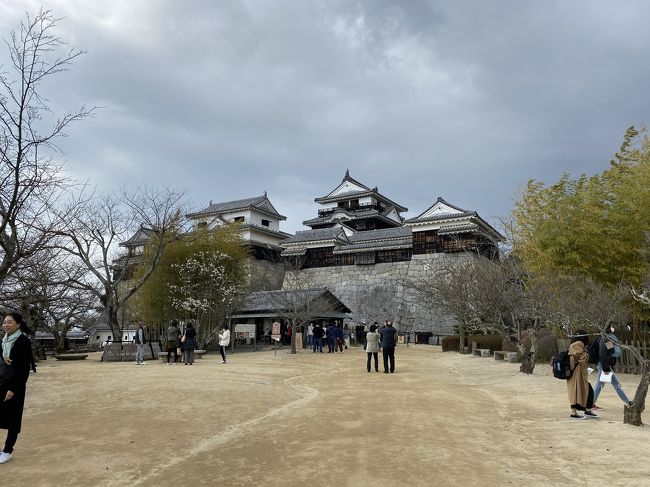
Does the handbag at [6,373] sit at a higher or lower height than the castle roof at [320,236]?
lower

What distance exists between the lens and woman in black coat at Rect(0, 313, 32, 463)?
187 inches

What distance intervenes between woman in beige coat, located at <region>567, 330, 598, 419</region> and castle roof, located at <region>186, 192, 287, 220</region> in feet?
126

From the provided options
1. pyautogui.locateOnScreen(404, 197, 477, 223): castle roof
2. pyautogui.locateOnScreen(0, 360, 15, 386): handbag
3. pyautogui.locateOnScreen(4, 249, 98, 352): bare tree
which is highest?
pyautogui.locateOnScreen(404, 197, 477, 223): castle roof

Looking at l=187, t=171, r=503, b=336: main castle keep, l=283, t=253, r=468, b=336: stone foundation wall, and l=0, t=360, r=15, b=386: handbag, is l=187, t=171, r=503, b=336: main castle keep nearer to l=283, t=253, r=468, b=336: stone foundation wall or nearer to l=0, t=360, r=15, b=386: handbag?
l=283, t=253, r=468, b=336: stone foundation wall

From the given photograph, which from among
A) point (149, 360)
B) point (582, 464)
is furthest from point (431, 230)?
point (582, 464)

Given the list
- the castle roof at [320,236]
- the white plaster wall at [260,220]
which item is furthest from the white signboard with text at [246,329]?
the white plaster wall at [260,220]

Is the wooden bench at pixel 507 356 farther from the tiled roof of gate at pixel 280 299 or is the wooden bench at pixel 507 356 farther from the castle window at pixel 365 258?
the castle window at pixel 365 258

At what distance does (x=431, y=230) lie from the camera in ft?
123

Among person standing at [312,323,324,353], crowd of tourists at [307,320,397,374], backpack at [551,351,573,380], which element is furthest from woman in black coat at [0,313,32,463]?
person standing at [312,323,324,353]

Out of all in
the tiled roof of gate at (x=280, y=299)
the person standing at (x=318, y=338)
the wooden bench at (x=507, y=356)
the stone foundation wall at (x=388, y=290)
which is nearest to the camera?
the wooden bench at (x=507, y=356)

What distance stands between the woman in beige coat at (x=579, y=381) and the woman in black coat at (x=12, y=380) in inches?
284

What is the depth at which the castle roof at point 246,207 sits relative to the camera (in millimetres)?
44047

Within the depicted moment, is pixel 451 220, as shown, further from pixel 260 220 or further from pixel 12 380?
pixel 12 380

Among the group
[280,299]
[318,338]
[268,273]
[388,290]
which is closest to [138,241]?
[280,299]
